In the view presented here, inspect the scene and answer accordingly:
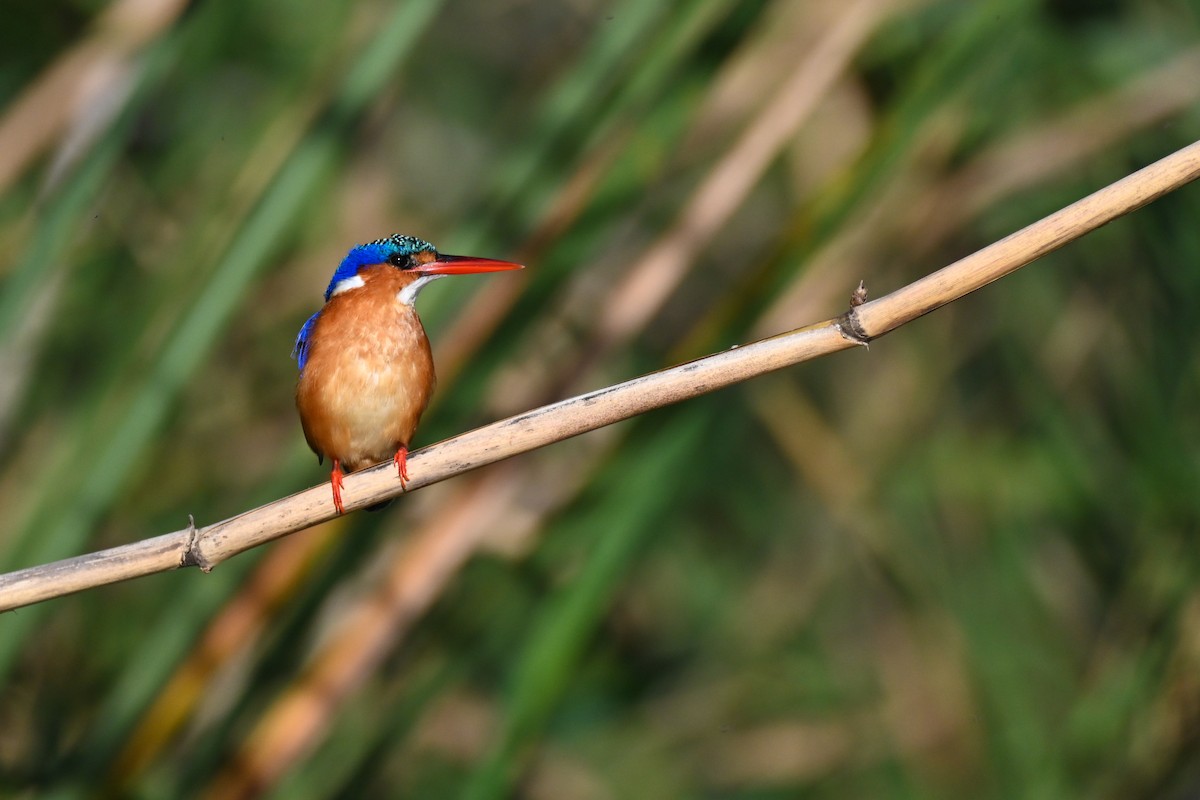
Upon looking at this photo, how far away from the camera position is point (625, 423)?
7.63ft

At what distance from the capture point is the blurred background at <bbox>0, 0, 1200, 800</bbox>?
186cm

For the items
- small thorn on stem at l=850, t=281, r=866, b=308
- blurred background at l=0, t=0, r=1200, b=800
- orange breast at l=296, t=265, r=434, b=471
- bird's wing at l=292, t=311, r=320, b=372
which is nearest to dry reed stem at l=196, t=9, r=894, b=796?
blurred background at l=0, t=0, r=1200, b=800

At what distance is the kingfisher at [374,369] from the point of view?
6.15ft

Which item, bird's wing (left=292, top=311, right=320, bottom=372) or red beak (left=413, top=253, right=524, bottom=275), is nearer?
red beak (left=413, top=253, right=524, bottom=275)

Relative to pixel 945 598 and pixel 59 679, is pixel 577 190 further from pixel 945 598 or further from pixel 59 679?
pixel 59 679

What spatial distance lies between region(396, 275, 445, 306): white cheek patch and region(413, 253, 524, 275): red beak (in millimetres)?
41

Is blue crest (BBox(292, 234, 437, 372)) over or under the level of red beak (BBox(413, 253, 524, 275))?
over

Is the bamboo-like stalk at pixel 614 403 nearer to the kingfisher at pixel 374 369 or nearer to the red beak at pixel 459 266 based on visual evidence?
the red beak at pixel 459 266

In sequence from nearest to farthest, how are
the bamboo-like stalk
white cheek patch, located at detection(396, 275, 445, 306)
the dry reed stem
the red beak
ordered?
the bamboo-like stalk → the red beak → white cheek patch, located at detection(396, 275, 445, 306) → the dry reed stem

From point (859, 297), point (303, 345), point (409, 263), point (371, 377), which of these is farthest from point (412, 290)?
point (859, 297)

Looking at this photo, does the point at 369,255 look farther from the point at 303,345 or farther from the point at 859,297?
the point at 859,297

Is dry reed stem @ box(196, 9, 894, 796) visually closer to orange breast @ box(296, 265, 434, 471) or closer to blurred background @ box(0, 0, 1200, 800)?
blurred background @ box(0, 0, 1200, 800)

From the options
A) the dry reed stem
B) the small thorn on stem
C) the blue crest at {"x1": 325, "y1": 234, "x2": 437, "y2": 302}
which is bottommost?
the small thorn on stem

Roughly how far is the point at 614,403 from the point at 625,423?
3.25 ft
